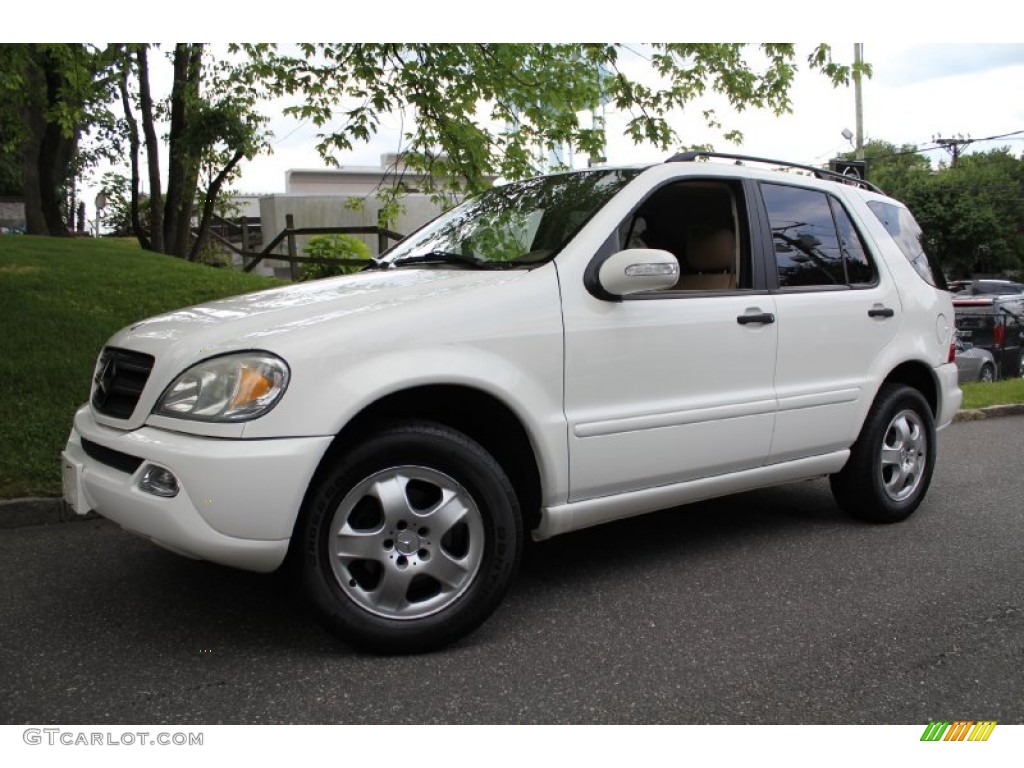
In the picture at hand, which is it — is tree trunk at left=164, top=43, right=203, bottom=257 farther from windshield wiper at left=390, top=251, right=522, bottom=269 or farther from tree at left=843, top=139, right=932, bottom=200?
tree at left=843, top=139, right=932, bottom=200

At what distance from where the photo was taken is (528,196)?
434cm

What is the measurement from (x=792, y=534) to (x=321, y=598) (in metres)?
2.74

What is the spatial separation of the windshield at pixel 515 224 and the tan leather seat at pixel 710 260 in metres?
0.65

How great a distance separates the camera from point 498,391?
3.33m

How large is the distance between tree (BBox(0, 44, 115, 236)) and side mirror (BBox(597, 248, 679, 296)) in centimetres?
553

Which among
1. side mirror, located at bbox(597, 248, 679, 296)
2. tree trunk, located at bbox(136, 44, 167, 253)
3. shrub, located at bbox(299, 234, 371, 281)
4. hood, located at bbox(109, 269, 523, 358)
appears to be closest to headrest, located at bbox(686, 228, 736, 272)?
side mirror, located at bbox(597, 248, 679, 296)

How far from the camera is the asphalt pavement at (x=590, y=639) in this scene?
2.83 metres

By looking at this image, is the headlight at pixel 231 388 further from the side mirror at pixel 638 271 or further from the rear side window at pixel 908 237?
the rear side window at pixel 908 237

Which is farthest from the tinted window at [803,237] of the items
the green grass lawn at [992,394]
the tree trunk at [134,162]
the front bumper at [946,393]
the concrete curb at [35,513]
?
the tree trunk at [134,162]

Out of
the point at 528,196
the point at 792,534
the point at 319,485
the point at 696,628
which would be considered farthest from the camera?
the point at 792,534

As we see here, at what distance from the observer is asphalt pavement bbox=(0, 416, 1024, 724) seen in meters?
2.83

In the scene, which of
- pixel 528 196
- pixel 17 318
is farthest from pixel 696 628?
pixel 17 318

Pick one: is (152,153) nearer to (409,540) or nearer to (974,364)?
(974,364)
